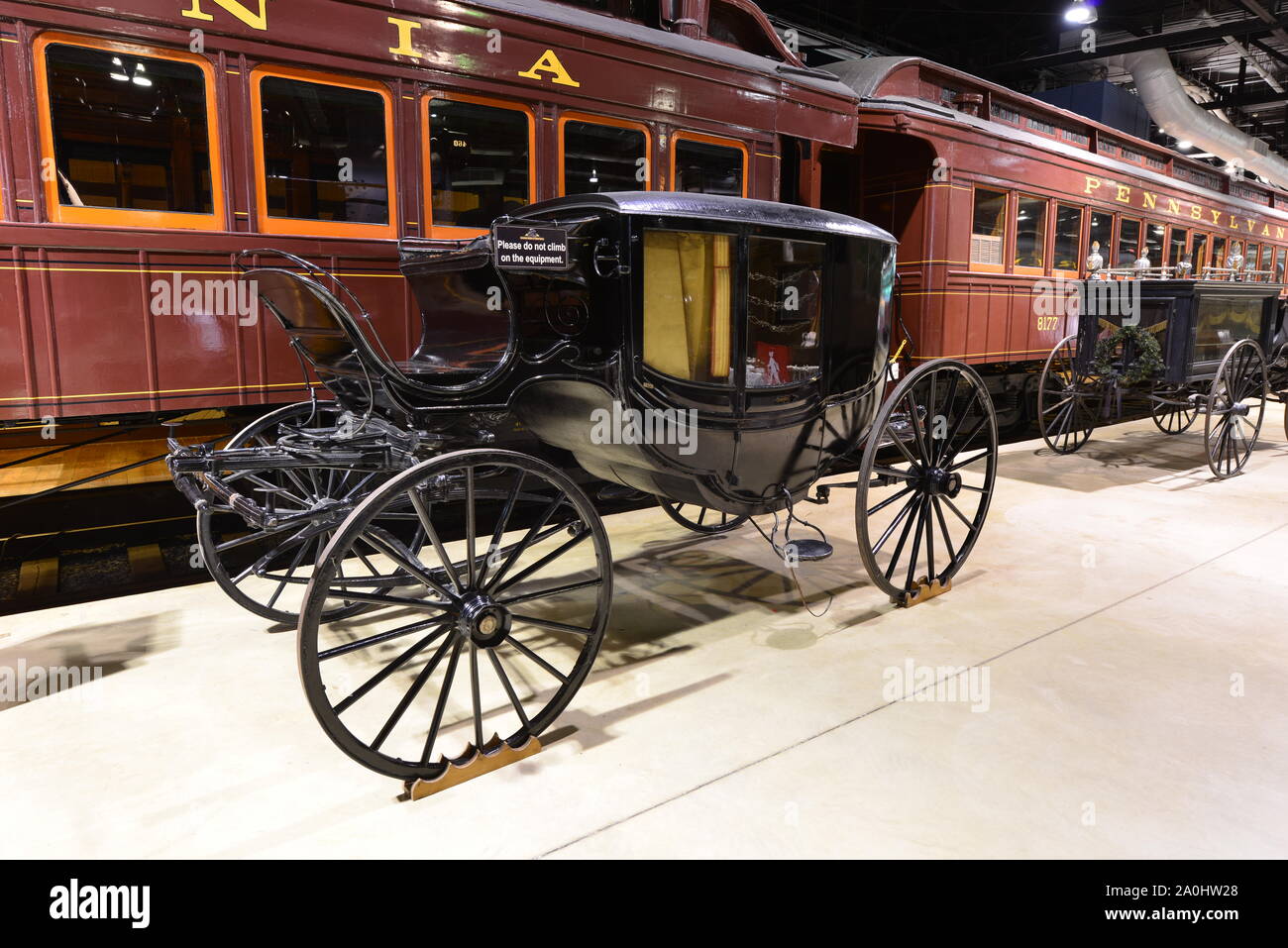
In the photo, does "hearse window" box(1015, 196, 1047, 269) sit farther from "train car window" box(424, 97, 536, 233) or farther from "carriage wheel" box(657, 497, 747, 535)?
"train car window" box(424, 97, 536, 233)

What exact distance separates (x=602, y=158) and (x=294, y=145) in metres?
1.65

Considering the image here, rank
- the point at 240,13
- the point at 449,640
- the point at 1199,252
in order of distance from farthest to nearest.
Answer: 1. the point at 1199,252
2. the point at 240,13
3. the point at 449,640

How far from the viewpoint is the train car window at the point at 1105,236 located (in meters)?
9.45

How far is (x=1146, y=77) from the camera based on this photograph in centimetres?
1559

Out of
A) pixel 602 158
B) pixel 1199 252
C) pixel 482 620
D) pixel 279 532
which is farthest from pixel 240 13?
pixel 1199 252

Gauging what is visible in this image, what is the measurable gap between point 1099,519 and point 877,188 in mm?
3763

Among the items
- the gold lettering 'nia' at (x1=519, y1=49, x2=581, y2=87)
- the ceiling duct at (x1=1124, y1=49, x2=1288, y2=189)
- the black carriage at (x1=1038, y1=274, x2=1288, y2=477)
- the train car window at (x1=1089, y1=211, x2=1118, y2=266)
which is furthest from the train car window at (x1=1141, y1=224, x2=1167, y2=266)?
the gold lettering 'nia' at (x1=519, y1=49, x2=581, y2=87)

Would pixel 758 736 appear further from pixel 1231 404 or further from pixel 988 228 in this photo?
pixel 988 228

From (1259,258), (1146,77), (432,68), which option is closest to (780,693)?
(432,68)

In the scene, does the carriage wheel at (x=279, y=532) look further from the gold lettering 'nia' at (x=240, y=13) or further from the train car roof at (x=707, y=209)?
the gold lettering 'nia' at (x=240, y=13)

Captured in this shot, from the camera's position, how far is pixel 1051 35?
16.3 metres

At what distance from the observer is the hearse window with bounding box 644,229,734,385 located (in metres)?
2.63

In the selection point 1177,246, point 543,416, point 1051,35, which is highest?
point 1051,35

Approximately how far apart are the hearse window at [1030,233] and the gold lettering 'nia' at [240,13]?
22.4 ft
